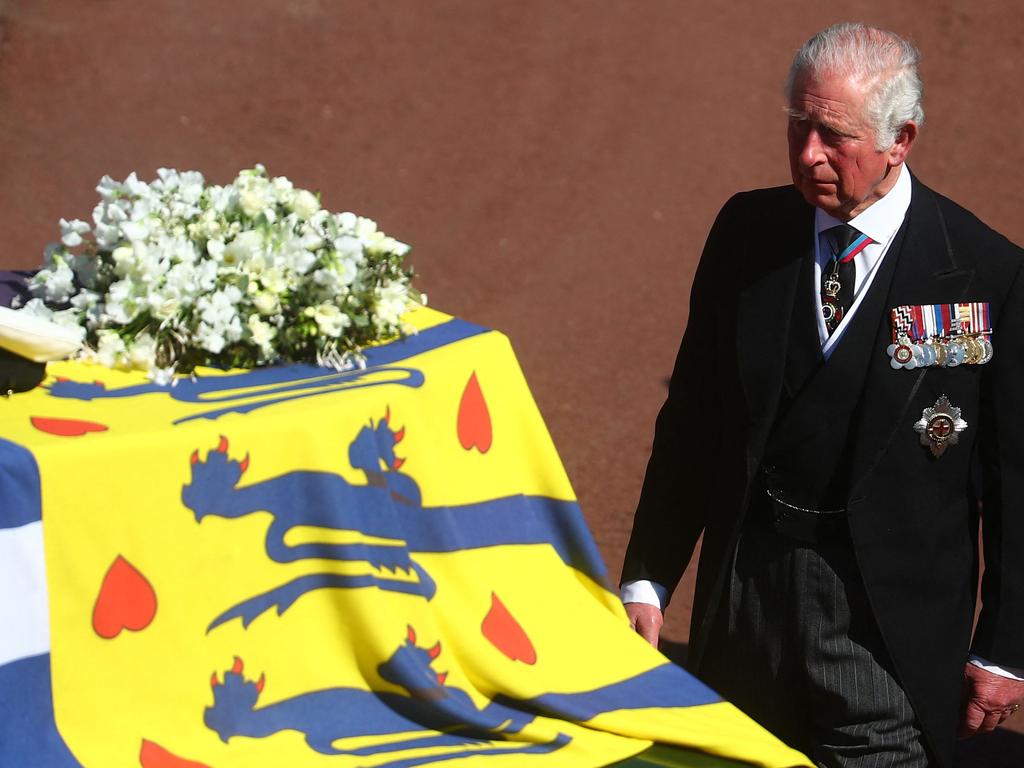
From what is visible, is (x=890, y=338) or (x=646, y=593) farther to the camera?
(x=646, y=593)

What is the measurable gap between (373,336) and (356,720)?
92cm

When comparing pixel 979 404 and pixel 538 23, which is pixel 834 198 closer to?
pixel 979 404

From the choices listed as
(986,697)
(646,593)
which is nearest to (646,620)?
(646,593)

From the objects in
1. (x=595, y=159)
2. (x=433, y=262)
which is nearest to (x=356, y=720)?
(x=433, y=262)

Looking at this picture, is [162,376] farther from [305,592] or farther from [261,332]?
[305,592]

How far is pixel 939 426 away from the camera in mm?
2820

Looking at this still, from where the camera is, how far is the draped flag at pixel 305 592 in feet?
8.38

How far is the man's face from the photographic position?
8.78 feet

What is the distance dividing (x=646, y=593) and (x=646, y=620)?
0.21ft

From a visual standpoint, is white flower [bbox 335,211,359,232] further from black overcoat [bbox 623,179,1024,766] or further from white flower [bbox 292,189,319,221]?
black overcoat [bbox 623,179,1024,766]

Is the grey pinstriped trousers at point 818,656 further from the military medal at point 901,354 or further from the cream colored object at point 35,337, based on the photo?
the cream colored object at point 35,337

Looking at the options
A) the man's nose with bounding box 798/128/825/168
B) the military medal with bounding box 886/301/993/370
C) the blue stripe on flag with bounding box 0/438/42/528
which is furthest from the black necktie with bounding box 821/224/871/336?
the blue stripe on flag with bounding box 0/438/42/528

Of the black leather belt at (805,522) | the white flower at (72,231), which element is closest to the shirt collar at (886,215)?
the black leather belt at (805,522)

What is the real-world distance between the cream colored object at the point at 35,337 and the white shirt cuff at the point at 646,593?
1345 millimetres
